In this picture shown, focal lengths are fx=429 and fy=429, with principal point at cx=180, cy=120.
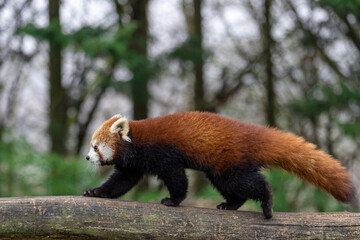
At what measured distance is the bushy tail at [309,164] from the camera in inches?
122

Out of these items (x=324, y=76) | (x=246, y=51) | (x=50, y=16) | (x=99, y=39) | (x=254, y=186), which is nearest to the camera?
(x=254, y=186)

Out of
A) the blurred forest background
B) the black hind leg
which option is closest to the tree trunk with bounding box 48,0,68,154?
the blurred forest background

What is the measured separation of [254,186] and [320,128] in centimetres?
595

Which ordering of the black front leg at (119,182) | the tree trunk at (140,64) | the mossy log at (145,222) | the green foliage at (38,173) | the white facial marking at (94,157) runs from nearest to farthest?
the mossy log at (145,222) → the white facial marking at (94,157) → the black front leg at (119,182) → the green foliage at (38,173) → the tree trunk at (140,64)

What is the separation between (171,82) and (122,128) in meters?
5.91

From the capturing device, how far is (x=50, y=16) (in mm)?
6461

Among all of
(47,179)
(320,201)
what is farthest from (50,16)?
(320,201)

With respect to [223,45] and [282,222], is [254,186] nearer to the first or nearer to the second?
[282,222]

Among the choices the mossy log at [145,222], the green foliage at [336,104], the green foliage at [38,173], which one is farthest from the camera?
the green foliage at [38,173]

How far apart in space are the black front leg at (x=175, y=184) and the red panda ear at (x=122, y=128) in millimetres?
423

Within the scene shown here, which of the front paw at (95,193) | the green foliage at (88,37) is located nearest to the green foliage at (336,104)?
the green foliage at (88,37)

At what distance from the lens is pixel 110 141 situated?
330 centimetres

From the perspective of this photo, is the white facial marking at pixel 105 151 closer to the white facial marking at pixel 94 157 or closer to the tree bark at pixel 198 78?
the white facial marking at pixel 94 157

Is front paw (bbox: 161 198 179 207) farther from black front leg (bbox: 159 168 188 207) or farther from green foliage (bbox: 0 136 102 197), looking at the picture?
green foliage (bbox: 0 136 102 197)
